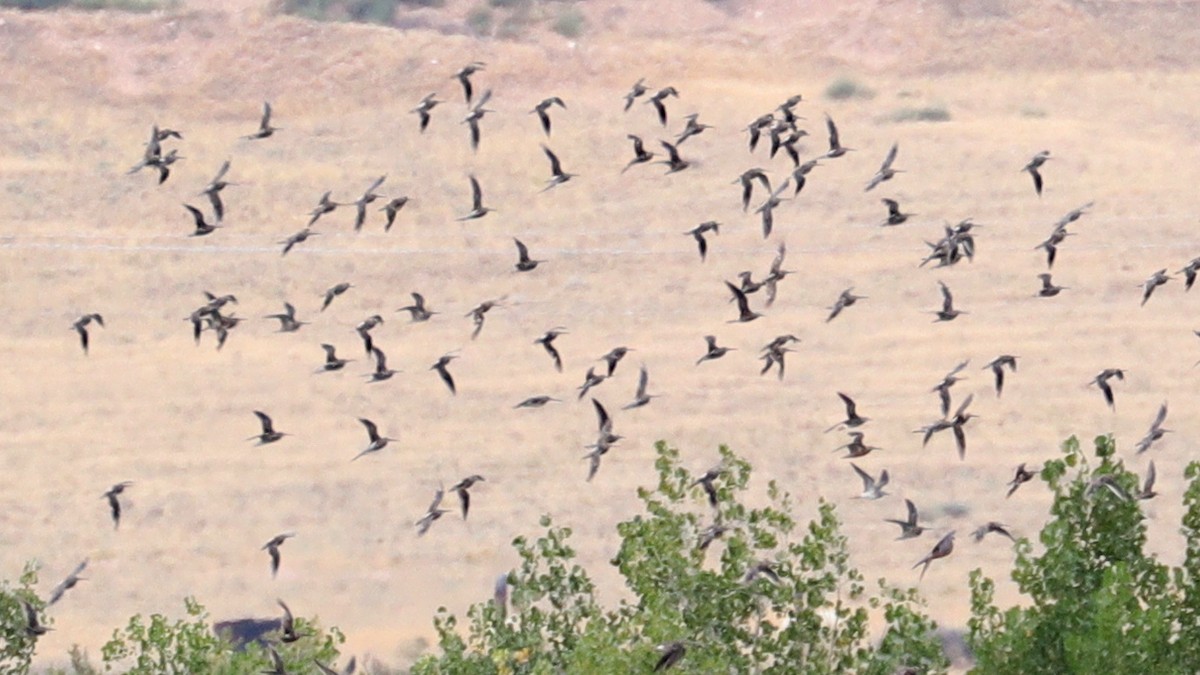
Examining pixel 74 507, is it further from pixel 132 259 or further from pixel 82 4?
pixel 82 4

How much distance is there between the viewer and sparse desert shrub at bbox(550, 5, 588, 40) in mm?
84438

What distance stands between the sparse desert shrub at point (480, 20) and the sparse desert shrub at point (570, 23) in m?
1.94

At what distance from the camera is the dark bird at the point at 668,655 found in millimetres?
21734

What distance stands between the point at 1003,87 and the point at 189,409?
30088mm

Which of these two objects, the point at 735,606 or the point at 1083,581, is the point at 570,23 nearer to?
the point at 735,606

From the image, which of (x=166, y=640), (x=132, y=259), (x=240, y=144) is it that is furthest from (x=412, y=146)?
(x=166, y=640)

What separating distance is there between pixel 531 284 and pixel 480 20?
2274cm

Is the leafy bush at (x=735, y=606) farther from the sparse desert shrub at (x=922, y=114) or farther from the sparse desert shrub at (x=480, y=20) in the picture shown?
the sparse desert shrub at (x=480, y=20)

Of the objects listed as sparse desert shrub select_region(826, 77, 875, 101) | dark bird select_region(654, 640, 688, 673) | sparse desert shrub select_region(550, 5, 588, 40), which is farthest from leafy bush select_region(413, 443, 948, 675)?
sparse desert shrub select_region(550, 5, 588, 40)

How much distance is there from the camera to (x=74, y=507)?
184 ft

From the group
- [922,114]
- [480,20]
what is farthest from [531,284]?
[480,20]

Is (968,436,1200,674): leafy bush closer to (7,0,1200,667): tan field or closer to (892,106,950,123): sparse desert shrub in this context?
(7,0,1200,667): tan field

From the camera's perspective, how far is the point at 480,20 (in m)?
86.1

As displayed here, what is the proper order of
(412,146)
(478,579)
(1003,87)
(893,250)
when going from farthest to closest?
(1003,87) → (412,146) → (893,250) → (478,579)
